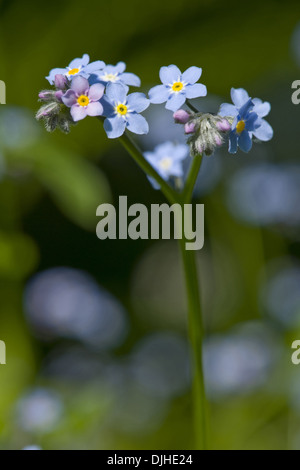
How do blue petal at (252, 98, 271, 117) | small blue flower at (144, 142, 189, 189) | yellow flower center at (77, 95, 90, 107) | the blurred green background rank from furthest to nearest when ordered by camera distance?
the blurred green background → small blue flower at (144, 142, 189, 189) → blue petal at (252, 98, 271, 117) → yellow flower center at (77, 95, 90, 107)

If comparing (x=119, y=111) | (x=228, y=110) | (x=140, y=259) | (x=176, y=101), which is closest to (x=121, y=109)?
(x=119, y=111)

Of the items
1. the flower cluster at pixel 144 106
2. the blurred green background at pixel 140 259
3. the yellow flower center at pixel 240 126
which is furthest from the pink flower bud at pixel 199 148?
the blurred green background at pixel 140 259

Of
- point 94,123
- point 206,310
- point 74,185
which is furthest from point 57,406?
point 94,123

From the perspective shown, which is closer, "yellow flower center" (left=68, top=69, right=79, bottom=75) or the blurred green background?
"yellow flower center" (left=68, top=69, right=79, bottom=75)

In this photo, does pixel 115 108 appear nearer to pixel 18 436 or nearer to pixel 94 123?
pixel 18 436

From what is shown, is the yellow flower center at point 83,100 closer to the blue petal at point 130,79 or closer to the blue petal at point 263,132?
the blue petal at point 130,79

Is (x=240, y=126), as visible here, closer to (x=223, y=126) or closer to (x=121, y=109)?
(x=223, y=126)

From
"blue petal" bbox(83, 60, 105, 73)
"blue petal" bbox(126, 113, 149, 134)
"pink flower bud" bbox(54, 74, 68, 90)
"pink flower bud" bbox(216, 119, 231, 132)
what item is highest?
"blue petal" bbox(83, 60, 105, 73)

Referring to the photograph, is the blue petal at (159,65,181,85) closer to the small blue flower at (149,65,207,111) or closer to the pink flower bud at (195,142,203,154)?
the small blue flower at (149,65,207,111)

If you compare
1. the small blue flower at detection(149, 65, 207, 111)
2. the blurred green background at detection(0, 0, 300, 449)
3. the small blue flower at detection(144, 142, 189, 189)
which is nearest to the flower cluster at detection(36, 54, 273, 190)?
the small blue flower at detection(149, 65, 207, 111)
